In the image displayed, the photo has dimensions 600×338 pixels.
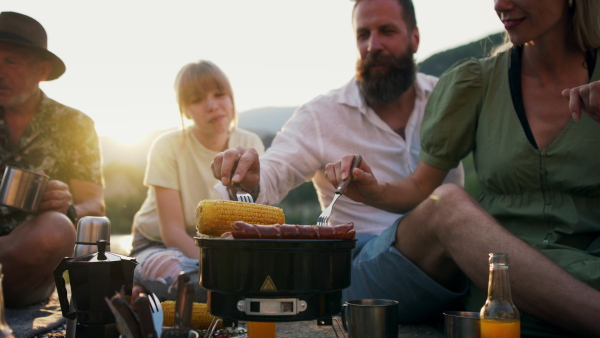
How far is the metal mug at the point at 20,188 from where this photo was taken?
3133mm

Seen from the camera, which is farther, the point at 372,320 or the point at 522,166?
the point at 522,166

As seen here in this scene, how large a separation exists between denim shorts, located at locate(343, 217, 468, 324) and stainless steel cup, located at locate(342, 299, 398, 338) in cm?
63

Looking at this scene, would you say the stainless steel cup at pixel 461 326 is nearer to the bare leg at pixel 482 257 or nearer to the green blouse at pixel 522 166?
the bare leg at pixel 482 257

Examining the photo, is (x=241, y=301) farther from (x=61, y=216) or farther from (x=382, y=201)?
(x=61, y=216)

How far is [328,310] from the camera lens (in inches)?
63.3

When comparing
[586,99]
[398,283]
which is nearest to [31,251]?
[398,283]

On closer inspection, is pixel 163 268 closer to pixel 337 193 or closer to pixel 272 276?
pixel 337 193

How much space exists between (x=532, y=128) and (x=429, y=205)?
0.62 metres

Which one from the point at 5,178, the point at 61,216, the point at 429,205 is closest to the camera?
the point at 429,205

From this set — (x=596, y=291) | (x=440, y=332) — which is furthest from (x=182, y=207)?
(x=596, y=291)

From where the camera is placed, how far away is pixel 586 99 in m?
1.83

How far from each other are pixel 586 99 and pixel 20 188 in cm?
291

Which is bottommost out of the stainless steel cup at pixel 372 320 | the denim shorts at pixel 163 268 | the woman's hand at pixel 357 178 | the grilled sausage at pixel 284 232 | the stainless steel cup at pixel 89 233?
the denim shorts at pixel 163 268

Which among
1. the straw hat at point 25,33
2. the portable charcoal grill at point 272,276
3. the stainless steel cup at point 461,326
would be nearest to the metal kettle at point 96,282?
the portable charcoal grill at point 272,276
